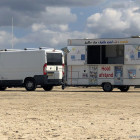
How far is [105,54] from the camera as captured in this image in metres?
29.1

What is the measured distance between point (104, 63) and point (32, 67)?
462 centimetres

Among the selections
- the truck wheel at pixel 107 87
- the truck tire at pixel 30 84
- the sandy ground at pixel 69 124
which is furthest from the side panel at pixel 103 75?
the sandy ground at pixel 69 124

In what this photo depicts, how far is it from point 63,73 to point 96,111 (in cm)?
1443

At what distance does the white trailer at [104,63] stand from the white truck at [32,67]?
0.74m

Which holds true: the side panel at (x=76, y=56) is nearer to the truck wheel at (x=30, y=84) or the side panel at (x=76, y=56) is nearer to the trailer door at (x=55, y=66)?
the trailer door at (x=55, y=66)

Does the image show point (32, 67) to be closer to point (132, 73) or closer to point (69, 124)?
point (132, 73)

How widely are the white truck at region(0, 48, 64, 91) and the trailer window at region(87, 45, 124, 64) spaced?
1819 millimetres

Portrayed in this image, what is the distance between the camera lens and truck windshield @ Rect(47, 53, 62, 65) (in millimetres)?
27858

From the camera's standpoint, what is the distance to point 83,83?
28.2 metres

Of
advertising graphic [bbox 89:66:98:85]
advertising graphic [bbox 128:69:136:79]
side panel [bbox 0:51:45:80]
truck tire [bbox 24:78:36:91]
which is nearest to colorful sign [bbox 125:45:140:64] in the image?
advertising graphic [bbox 128:69:136:79]

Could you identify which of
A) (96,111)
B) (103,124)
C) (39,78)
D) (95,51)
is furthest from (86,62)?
(103,124)

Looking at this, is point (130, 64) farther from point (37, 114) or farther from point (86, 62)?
point (37, 114)

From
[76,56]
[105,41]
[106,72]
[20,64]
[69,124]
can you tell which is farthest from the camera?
[20,64]

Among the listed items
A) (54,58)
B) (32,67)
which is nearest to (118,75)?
(54,58)
